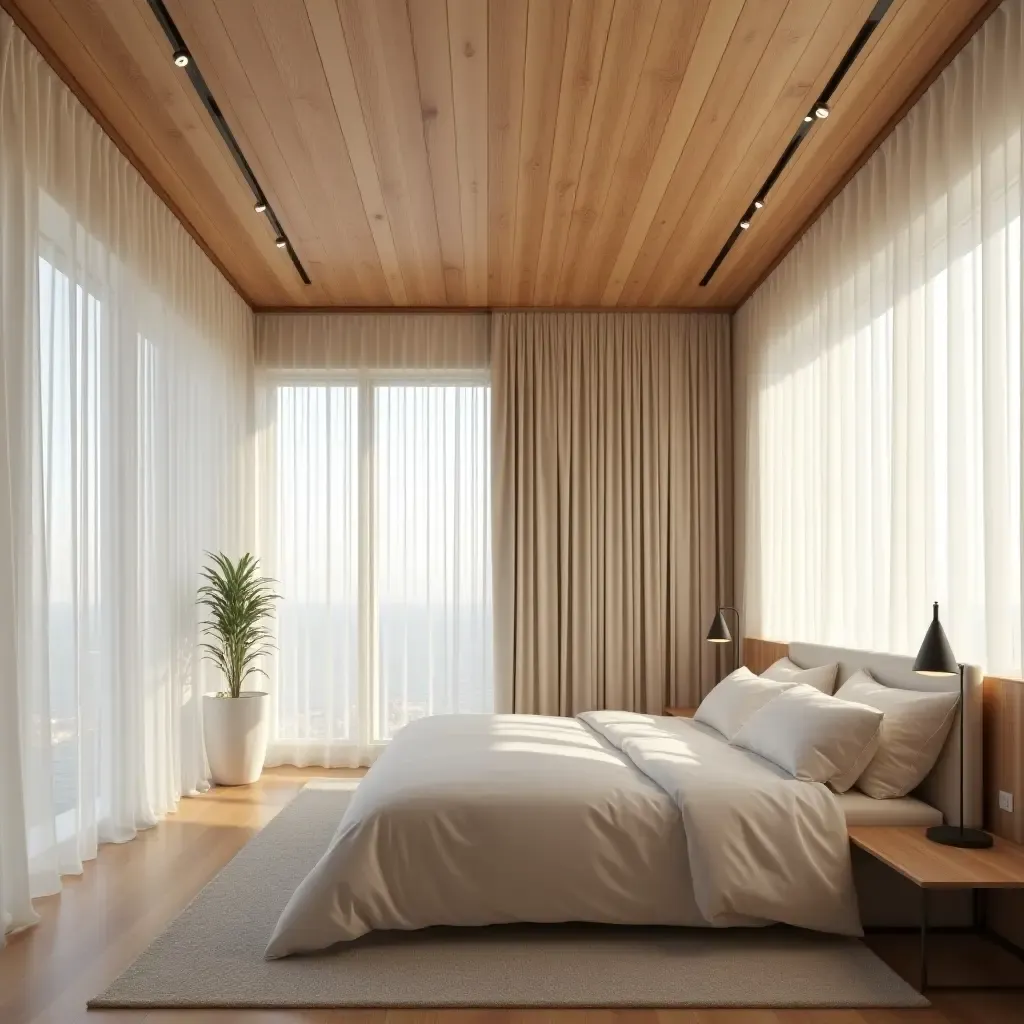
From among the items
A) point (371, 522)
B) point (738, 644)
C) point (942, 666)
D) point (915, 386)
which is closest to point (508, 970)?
point (942, 666)

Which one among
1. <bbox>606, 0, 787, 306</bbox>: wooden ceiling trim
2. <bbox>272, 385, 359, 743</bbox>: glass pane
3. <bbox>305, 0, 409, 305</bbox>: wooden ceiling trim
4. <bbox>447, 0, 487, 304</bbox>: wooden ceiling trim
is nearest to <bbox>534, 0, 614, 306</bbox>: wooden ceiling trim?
<bbox>447, 0, 487, 304</bbox>: wooden ceiling trim

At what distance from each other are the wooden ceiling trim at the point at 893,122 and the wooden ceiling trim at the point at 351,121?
210 cm

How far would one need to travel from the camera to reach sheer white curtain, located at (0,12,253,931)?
3.62 meters

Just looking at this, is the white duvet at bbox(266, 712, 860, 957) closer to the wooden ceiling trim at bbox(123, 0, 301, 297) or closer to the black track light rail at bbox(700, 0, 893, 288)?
the black track light rail at bbox(700, 0, 893, 288)

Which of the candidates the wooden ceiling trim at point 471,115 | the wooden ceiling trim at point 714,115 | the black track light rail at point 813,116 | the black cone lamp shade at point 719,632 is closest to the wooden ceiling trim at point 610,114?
Answer: the wooden ceiling trim at point 714,115

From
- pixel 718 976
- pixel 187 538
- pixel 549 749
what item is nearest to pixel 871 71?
pixel 549 749

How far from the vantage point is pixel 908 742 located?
3703 millimetres

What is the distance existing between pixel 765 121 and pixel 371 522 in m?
3.75

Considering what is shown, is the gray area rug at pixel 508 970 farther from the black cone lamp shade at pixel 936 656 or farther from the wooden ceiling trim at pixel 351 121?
the wooden ceiling trim at pixel 351 121

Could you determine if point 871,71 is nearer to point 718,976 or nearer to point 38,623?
point 718,976

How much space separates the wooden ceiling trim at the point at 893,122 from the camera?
3.50m

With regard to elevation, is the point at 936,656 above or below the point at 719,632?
above

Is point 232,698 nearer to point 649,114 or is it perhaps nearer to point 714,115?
point 649,114

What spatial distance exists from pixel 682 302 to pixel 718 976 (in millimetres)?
4695
